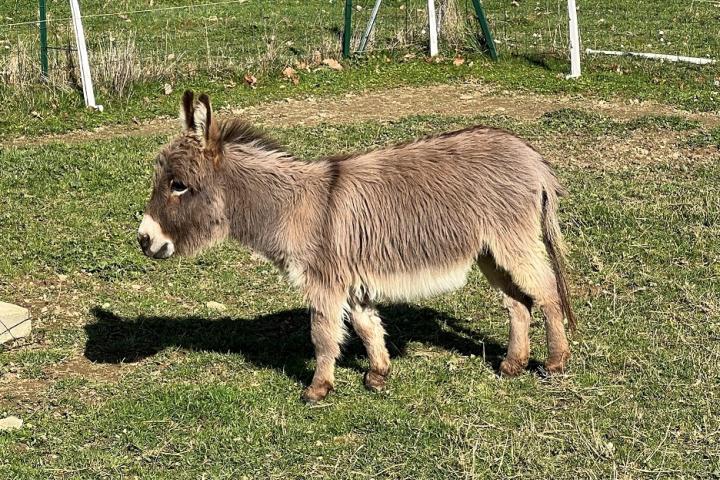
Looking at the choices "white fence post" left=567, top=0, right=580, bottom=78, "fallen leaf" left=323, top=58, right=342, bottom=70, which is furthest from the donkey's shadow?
"fallen leaf" left=323, top=58, right=342, bottom=70

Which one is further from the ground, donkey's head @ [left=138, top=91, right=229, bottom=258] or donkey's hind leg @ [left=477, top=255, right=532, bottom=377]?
donkey's head @ [left=138, top=91, right=229, bottom=258]

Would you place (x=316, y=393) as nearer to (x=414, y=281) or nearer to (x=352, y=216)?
(x=414, y=281)

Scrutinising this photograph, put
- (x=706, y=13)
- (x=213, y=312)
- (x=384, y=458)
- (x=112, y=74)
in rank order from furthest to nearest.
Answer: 1. (x=706, y=13)
2. (x=112, y=74)
3. (x=213, y=312)
4. (x=384, y=458)

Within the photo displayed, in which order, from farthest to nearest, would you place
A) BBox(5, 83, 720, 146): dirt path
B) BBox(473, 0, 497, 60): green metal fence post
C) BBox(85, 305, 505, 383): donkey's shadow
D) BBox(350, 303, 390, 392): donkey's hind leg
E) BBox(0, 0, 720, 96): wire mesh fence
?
BBox(473, 0, 497, 60): green metal fence post → BBox(0, 0, 720, 96): wire mesh fence → BBox(5, 83, 720, 146): dirt path → BBox(85, 305, 505, 383): donkey's shadow → BBox(350, 303, 390, 392): donkey's hind leg

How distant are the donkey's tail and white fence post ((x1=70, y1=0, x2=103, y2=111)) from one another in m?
7.62

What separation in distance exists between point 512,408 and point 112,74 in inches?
329

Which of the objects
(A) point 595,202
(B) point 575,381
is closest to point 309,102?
(A) point 595,202

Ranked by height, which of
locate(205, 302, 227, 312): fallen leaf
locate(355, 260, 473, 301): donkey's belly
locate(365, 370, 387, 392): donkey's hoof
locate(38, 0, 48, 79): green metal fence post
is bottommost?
locate(365, 370, 387, 392): donkey's hoof

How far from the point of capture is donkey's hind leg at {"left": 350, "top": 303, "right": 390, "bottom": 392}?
19.9 feet

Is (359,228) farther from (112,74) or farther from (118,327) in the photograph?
(112,74)

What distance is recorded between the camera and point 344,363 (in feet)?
21.6

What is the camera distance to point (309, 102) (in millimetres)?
12867

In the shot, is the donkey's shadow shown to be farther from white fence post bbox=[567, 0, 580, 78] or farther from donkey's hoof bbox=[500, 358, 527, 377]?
white fence post bbox=[567, 0, 580, 78]

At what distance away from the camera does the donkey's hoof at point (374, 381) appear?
20.0 ft
